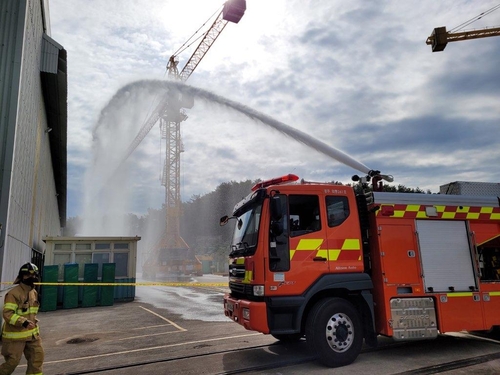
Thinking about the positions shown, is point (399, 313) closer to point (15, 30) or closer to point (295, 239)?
point (295, 239)

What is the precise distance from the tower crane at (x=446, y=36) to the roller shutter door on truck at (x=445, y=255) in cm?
3698

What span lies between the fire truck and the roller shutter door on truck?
2cm

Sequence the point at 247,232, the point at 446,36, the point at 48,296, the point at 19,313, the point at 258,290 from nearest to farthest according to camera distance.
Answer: the point at 19,313 < the point at 258,290 < the point at 247,232 < the point at 48,296 < the point at 446,36

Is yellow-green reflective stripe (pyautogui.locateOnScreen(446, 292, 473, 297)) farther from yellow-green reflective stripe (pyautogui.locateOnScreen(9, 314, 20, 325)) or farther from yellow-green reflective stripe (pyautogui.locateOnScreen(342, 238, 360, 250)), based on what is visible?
yellow-green reflective stripe (pyautogui.locateOnScreen(9, 314, 20, 325))

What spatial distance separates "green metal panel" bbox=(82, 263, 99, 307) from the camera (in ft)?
49.2

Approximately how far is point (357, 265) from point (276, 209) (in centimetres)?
181

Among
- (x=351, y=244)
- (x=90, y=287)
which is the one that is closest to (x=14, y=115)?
(x=90, y=287)

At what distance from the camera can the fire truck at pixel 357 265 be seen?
5727mm

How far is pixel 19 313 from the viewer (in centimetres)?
484

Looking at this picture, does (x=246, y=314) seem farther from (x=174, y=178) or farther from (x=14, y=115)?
(x=174, y=178)

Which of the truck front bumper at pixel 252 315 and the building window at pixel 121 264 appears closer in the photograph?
the truck front bumper at pixel 252 315

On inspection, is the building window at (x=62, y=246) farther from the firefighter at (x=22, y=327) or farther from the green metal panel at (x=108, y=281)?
the firefighter at (x=22, y=327)

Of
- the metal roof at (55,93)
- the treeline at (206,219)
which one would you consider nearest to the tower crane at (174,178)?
the metal roof at (55,93)

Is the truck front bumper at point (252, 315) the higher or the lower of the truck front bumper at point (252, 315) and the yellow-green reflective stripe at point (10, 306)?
the lower
